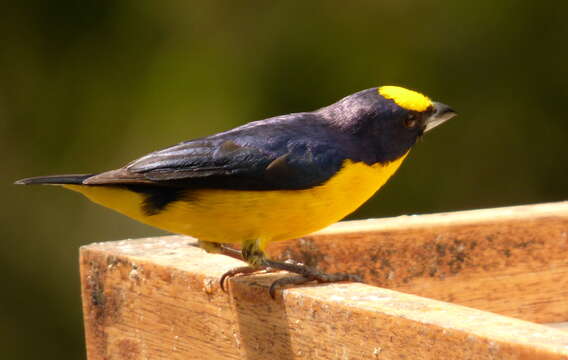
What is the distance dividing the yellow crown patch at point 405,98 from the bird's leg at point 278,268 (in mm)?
646

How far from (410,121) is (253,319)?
2.97 feet

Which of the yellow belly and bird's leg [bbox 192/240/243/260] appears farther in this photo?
bird's leg [bbox 192/240/243/260]

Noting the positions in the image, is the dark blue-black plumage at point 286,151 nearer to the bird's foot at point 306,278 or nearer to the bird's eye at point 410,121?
the bird's eye at point 410,121

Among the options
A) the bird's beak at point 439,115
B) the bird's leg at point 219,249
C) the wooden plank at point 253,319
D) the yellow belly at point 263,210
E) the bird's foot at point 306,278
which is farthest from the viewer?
the bird's beak at point 439,115

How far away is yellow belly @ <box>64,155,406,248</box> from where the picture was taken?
10.3 ft

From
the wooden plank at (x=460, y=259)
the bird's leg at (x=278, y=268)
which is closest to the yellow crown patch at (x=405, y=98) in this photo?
the wooden plank at (x=460, y=259)

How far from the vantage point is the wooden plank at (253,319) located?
234cm

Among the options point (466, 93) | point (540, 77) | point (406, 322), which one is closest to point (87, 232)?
point (466, 93)

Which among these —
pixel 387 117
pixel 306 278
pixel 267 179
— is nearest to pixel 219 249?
pixel 267 179

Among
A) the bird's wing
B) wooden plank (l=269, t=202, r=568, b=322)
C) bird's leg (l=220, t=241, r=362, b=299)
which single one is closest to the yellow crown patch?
the bird's wing

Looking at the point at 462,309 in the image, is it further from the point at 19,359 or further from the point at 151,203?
the point at 19,359

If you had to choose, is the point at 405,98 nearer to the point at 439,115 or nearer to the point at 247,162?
the point at 439,115

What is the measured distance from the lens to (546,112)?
580 cm

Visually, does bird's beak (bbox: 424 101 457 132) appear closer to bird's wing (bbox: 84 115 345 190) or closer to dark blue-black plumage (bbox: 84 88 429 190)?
dark blue-black plumage (bbox: 84 88 429 190)
